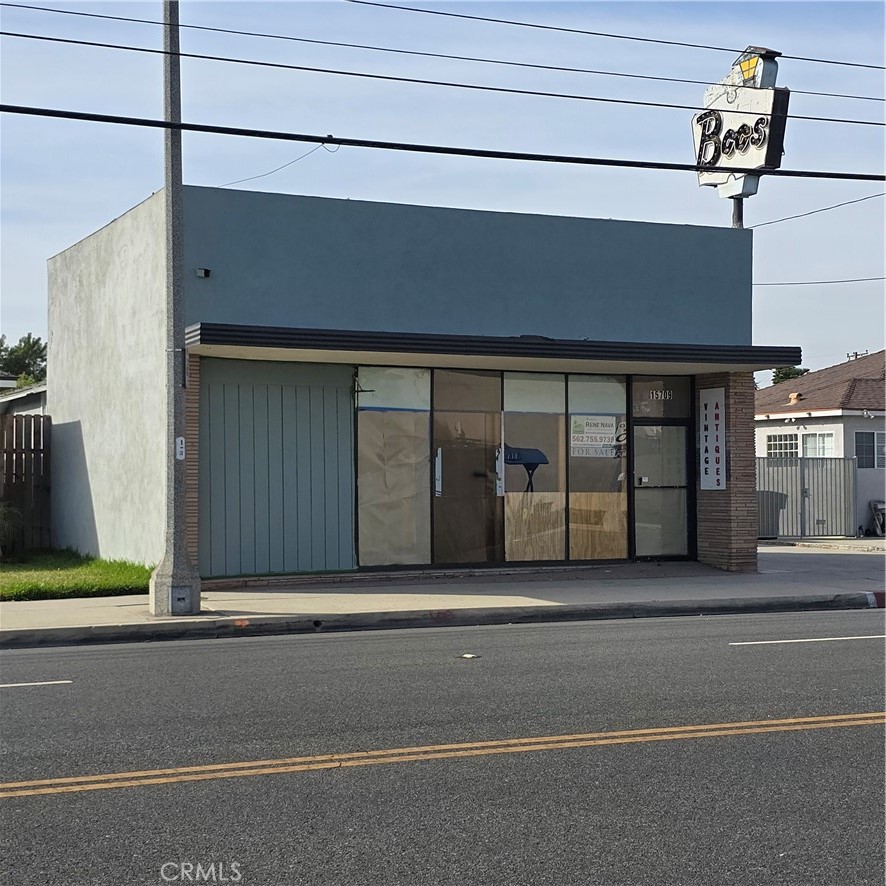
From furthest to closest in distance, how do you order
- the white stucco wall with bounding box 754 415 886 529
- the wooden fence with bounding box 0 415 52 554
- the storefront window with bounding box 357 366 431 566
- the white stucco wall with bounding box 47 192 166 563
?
the white stucco wall with bounding box 754 415 886 529
the wooden fence with bounding box 0 415 52 554
the storefront window with bounding box 357 366 431 566
the white stucco wall with bounding box 47 192 166 563

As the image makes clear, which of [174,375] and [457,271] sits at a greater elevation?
[457,271]

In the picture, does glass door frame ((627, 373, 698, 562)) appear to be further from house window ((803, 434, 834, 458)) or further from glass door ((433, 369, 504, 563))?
house window ((803, 434, 834, 458))

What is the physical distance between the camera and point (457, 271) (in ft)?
61.0

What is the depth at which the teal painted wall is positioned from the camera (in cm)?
1725

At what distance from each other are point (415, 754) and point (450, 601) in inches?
329

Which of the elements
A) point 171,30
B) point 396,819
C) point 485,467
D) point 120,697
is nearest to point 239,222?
point 171,30

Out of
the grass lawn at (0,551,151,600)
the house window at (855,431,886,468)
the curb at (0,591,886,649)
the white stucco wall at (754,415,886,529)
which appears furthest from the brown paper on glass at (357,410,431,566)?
the house window at (855,431,886,468)

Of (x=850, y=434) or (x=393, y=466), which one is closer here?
(x=393, y=466)

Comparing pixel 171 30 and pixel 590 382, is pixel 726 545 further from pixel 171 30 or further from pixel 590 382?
pixel 171 30

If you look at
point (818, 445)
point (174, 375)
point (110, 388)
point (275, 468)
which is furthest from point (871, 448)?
point (174, 375)

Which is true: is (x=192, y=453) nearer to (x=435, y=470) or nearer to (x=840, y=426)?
(x=435, y=470)

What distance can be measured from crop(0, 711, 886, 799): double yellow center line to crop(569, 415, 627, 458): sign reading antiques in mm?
11517

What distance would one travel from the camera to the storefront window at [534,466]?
1939 cm

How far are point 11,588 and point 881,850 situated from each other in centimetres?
1310
